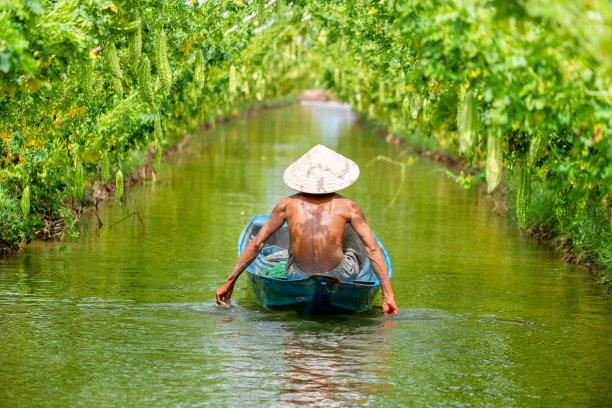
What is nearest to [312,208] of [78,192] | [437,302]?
[437,302]

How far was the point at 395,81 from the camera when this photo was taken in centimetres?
1322

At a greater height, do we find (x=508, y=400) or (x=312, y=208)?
(x=312, y=208)

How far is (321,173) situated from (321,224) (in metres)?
0.58

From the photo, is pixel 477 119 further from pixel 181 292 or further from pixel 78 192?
pixel 78 192

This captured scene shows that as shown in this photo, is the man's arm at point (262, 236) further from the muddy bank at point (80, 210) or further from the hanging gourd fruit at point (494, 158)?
the muddy bank at point (80, 210)

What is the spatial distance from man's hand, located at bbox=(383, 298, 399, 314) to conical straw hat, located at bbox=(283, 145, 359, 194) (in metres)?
1.27

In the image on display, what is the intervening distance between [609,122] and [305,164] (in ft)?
14.7

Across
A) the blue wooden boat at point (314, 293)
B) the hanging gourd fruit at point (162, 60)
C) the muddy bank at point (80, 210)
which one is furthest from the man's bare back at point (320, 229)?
the muddy bank at point (80, 210)

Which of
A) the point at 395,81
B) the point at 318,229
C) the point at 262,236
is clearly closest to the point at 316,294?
the point at 318,229

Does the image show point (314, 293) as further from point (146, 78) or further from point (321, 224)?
point (146, 78)

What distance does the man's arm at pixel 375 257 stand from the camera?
10.4m

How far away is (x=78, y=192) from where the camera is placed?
13.5 metres

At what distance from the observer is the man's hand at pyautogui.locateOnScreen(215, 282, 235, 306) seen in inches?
433

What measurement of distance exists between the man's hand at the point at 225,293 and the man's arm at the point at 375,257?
5.04 ft
